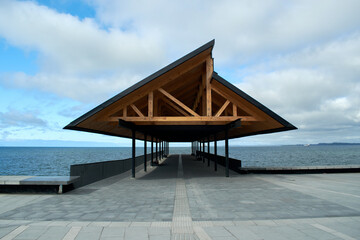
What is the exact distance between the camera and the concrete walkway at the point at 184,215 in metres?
5.11

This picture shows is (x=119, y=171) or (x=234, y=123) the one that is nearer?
(x=234, y=123)

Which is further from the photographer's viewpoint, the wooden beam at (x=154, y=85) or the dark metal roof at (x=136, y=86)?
the wooden beam at (x=154, y=85)

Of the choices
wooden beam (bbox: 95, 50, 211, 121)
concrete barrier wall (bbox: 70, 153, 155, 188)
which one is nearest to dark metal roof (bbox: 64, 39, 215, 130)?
wooden beam (bbox: 95, 50, 211, 121)

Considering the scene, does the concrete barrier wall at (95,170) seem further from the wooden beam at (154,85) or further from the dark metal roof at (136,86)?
the wooden beam at (154,85)

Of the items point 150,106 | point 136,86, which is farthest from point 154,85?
point 136,86

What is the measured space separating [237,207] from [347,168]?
12.6 m

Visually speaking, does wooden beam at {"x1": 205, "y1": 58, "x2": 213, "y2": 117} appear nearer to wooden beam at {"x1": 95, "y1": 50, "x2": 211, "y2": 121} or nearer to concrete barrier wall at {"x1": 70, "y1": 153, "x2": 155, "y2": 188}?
wooden beam at {"x1": 95, "y1": 50, "x2": 211, "y2": 121}

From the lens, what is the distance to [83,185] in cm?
1090

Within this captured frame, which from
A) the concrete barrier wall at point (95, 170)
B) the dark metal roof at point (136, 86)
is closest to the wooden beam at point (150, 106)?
the dark metal roof at point (136, 86)

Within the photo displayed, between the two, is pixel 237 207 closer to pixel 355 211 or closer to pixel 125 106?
pixel 355 211

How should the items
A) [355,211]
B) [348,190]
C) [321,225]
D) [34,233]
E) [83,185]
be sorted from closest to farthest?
[34,233] < [321,225] < [355,211] < [348,190] < [83,185]

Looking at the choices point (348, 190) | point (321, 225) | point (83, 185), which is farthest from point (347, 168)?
point (83, 185)

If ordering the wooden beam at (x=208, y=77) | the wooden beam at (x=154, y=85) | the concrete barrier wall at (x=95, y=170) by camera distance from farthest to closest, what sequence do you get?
the wooden beam at (x=208, y=77)
the wooden beam at (x=154, y=85)
the concrete barrier wall at (x=95, y=170)

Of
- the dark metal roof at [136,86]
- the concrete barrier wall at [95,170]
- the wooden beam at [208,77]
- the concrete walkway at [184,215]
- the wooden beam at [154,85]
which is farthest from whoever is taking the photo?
the wooden beam at [208,77]
